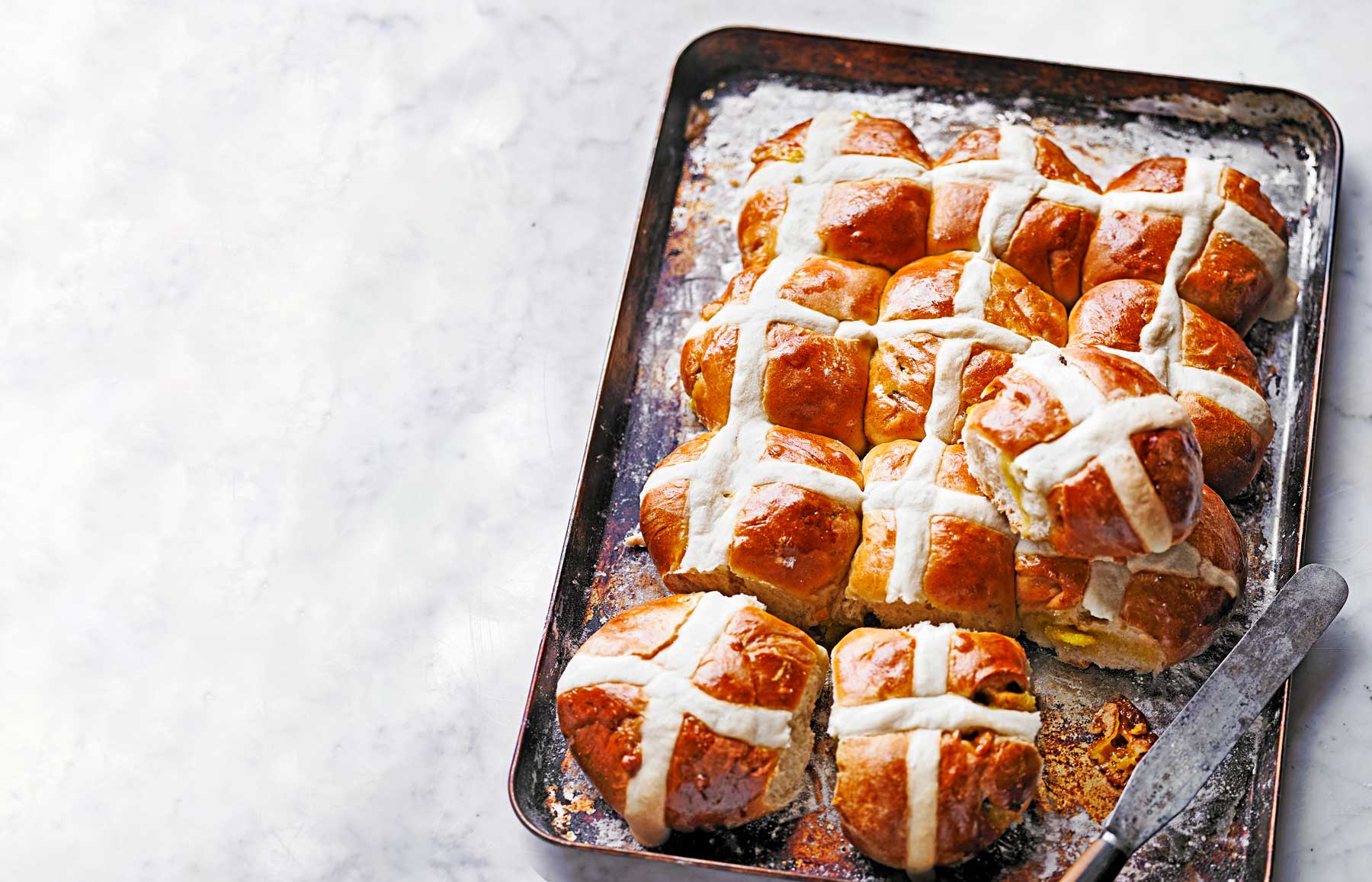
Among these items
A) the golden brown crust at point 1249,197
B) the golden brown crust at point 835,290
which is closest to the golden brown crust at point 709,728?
the golden brown crust at point 835,290

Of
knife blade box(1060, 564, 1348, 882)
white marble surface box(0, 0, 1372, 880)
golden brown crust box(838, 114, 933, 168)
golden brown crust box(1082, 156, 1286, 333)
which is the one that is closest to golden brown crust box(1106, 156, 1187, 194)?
golden brown crust box(1082, 156, 1286, 333)

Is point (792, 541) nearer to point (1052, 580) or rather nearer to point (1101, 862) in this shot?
point (1052, 580)

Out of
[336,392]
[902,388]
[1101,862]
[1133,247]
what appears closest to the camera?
[1101,862]

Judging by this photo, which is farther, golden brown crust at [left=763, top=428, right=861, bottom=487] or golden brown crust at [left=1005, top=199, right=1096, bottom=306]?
golden brown crust at [left=1005, top=199, right=1096, bottom=306]

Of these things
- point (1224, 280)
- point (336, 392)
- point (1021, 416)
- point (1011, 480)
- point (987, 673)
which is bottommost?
point (336, 392)

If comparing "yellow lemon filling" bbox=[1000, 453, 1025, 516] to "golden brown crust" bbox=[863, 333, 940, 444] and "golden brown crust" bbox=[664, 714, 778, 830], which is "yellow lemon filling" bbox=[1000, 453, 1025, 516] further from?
"golden brown crust" bbox=[664, 714, 778, 830]

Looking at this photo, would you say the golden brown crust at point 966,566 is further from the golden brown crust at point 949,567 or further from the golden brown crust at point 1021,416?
the golden brown crust at point 1021,416

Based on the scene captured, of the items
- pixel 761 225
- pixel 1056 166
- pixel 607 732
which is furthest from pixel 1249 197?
pixel 607 732
